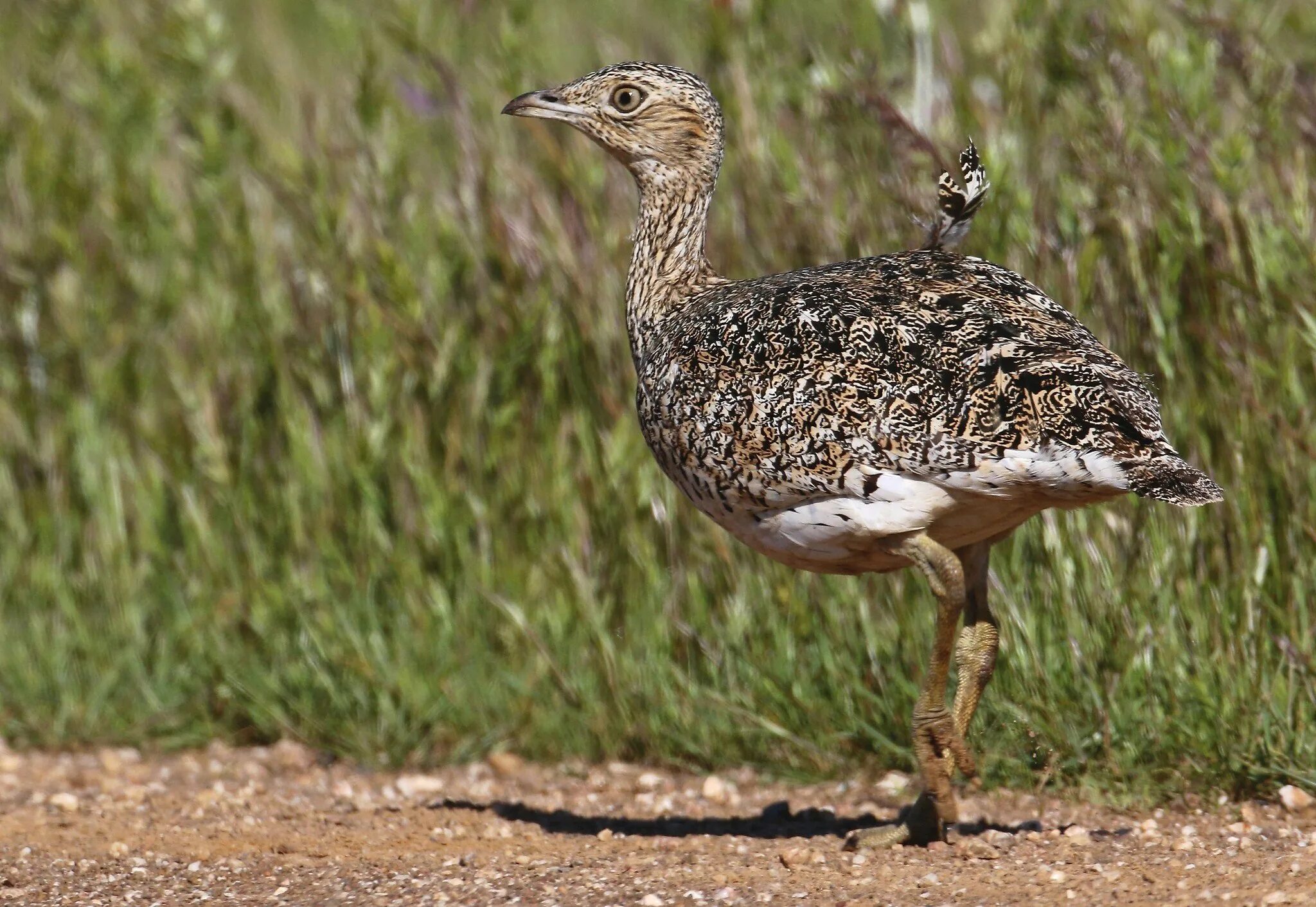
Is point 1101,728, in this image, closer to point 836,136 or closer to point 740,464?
point 740,464

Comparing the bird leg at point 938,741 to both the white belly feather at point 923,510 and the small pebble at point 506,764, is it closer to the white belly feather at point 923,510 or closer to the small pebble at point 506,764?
the white belly feather at point 923,510

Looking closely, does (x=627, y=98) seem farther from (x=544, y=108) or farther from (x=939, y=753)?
(x=939, y=753)

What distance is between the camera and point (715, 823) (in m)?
5.01

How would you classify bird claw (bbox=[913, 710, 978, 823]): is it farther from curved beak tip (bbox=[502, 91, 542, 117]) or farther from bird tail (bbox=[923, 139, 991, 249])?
curved beak tip (bbox=[502, 91, 542, 117])

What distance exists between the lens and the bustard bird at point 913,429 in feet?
12.6

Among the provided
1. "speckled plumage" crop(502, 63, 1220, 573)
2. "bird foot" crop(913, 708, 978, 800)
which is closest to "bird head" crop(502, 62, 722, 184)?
"speckled plumage" crop(502, 63, 1220, 573)

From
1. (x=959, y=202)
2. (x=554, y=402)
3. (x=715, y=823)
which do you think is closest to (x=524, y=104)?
(x=554, y=402)

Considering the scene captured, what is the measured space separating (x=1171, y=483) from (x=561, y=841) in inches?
77.7

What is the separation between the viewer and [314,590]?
5.93m

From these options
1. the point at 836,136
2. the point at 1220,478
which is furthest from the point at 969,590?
the point at 836,136

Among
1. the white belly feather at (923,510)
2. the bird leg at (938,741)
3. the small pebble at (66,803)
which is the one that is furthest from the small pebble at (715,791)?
the small pebble at (66,803)

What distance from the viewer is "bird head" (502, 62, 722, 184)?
514 cm

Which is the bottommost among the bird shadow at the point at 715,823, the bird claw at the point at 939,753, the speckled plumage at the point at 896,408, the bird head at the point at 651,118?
the bird shadow at the point at 715,823

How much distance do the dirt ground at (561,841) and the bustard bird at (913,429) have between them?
1.39 ft
